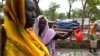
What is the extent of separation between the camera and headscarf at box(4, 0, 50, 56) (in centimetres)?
205

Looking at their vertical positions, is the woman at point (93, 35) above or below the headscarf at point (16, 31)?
below

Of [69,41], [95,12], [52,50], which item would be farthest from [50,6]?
[52,50]

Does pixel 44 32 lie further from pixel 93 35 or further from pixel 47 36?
pixel 93 35

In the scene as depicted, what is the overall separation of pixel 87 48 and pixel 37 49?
13.8m

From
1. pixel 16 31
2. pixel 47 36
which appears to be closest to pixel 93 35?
pixel 47 36

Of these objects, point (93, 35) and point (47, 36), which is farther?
point (93, 35)

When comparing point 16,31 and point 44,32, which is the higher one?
point 16,31

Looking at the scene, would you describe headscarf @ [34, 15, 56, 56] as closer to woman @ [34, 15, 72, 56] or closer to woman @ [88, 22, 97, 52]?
woman @ [34, 15, 72, 56]

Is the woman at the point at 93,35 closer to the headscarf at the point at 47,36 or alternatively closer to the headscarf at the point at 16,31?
the headscarf at the point at 47,36

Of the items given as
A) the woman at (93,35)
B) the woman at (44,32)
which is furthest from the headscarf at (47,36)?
the woman at (93,35)

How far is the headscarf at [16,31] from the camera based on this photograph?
205cm

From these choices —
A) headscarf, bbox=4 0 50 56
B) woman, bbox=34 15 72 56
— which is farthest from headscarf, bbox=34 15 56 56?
headscarf, bbox=4 0 50 56

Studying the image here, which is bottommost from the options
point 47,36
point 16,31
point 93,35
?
point 93,35

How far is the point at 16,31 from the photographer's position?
2098 millimetres
